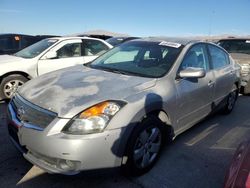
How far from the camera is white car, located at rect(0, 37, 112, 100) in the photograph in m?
6.03

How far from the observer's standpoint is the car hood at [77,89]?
2.78 metres

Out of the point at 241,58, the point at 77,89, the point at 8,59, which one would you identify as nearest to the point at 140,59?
the point at 77,89

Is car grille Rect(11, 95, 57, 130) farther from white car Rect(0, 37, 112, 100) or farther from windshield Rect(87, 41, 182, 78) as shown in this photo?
white car Rect(0, 37, 112, 100)

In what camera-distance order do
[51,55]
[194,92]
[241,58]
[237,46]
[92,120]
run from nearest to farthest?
[92,120] < [194,92] < [51,55] < [241,58] < [237,46]

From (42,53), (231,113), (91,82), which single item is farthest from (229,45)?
(91,82)

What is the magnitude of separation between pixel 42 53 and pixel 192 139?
4.01 m

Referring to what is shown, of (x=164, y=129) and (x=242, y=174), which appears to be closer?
(x=242, y=174)

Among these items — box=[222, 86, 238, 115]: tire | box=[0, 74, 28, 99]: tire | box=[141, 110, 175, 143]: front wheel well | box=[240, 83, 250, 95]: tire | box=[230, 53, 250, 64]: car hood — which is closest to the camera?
box=[141, 110, 175, 143]: front wheel well

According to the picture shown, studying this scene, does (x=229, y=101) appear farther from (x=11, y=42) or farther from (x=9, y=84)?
(x=11, y=42)

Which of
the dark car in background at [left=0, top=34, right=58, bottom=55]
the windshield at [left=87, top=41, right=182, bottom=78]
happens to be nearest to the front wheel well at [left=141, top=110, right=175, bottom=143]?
the windshield at [left=87, top=41, right=182, bottom=78]

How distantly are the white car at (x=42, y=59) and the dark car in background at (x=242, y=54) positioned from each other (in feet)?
13.2

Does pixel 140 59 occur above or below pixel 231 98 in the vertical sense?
above

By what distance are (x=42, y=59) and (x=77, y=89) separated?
145 inches

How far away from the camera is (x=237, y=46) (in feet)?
33.0
